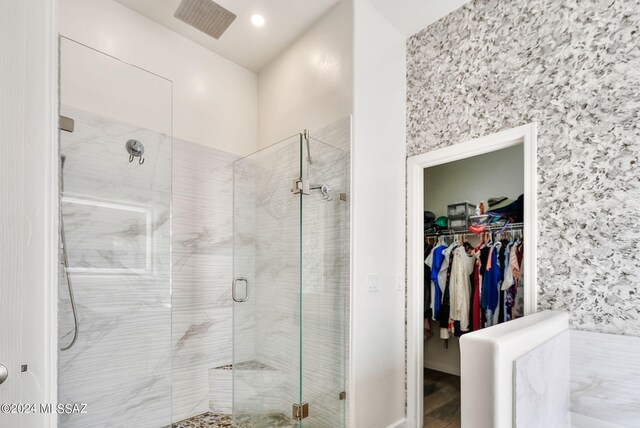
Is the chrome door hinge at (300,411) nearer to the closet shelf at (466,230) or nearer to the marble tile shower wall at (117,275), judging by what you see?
the marble tile shower wall at (117,275)

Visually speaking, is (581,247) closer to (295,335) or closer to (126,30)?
(295,335)

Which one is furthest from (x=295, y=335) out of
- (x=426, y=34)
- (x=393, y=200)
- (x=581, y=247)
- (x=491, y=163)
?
(x=491, y=163)

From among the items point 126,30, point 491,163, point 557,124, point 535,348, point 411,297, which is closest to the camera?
point 535,348

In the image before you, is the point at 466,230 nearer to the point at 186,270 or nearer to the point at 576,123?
the point at 576,123

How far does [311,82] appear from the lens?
2.53 meters

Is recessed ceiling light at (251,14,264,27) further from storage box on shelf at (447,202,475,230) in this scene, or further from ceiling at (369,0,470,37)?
storage box on shelf at (447,202,475,230)

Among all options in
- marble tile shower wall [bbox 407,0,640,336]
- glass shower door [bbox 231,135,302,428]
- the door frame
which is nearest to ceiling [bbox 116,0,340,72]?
glass shower door [bbox 231,135,302,428]

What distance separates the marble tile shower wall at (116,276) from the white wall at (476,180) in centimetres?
284

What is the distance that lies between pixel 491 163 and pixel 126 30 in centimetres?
332

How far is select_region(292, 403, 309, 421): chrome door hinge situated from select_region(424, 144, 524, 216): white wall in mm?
2494

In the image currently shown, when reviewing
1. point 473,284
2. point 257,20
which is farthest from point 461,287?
point 257,20

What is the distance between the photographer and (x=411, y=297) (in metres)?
2.45

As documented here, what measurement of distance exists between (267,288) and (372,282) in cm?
71

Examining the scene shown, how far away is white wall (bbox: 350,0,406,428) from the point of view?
2139mm
